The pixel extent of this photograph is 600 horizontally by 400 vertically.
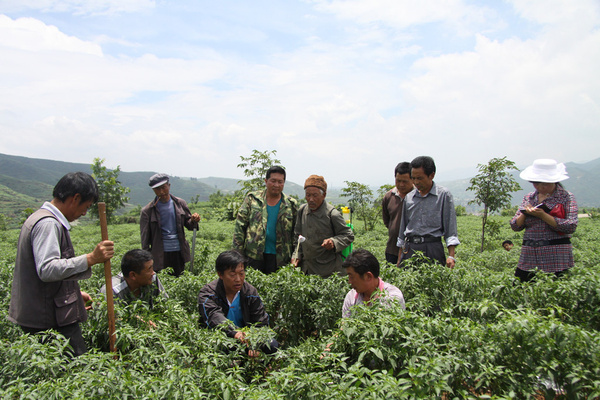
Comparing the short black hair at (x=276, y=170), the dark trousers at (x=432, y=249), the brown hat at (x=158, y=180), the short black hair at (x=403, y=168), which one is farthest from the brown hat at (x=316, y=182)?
the brown hat at (x=158, y=180)

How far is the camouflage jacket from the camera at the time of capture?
4.85 meters

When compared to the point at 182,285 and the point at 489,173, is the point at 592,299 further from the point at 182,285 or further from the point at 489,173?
the point at 489,173

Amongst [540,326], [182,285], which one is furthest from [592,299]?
[182,285]

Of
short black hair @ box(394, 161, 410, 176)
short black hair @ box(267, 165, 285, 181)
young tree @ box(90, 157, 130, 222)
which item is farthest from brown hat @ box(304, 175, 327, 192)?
young tree @ box(90, 157, 130, 222)

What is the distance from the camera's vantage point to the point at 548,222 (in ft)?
12.5

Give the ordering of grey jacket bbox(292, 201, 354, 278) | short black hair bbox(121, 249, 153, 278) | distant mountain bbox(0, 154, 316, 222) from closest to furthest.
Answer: short black hair bbox(121, 249, 153, 278) → grey jacket bbox(292, 201, 354, 278) → distant mountain bbox(0, 154, 316, 222)

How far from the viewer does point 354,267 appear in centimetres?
318

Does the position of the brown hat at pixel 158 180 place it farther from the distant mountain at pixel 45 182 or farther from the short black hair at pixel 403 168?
the distant mountain at pixel 45 182

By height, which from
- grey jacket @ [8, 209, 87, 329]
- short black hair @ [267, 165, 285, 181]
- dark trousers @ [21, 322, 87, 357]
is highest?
short black hair @ [267, 165, 285, 181]

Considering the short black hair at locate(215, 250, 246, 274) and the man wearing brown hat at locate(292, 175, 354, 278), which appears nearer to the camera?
the short black hair at locate(215, 250, 246, 274)

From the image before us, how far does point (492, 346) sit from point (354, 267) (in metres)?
1.18

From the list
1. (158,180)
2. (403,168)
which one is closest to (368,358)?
(403,168)

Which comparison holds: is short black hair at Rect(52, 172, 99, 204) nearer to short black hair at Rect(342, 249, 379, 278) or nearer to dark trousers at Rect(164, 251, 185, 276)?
short black hair at Rect(342, 249, 379, 278)

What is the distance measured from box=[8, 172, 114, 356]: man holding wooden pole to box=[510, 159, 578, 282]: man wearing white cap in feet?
12.9
